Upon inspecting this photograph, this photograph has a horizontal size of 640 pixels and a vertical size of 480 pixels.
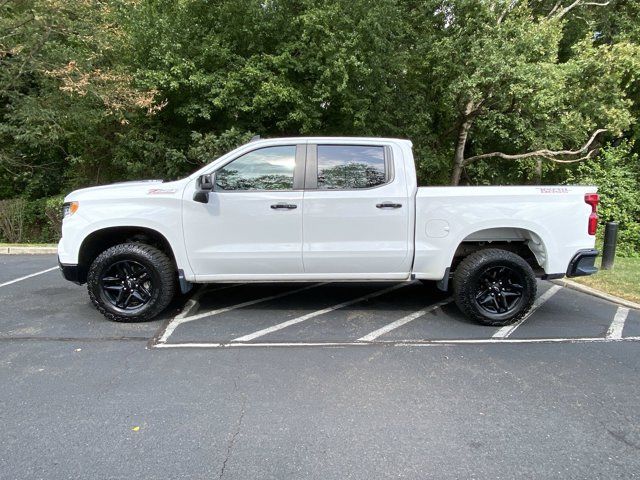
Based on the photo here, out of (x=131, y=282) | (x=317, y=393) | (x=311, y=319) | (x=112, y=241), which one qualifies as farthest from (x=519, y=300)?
(x=112, y=241)

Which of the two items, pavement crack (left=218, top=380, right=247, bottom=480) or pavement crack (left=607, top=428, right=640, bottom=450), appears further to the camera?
pavement crack (left=607, top=428, right=640, bottom=450)

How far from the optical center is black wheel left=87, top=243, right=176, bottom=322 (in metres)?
4.88

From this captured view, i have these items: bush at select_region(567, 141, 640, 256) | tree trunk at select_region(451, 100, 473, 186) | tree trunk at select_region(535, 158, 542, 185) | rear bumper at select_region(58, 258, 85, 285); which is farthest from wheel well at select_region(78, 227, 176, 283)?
tree trunk at select_region(535, 158, 542, 185)

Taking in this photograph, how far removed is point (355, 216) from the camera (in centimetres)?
483

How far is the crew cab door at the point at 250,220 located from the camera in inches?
189

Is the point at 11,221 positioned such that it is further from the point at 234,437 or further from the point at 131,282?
the point at 234,437

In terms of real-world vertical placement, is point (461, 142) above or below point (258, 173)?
above

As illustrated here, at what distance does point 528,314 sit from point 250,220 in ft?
11.3

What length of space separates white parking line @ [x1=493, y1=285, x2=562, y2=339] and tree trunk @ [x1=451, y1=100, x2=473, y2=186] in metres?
9.20

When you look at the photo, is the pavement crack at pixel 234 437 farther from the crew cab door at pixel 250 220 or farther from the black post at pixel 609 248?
the black post at pixel 609 248

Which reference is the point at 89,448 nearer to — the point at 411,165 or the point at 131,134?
the point at 411,165

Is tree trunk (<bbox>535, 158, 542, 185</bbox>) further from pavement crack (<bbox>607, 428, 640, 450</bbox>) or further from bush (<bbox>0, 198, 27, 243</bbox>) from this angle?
bush (<bbox>0, 198, 27, 243</bbox>)

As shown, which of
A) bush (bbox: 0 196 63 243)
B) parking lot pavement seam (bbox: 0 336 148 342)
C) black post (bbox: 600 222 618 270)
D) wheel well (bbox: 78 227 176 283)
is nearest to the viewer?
parking lot pavement seam (bbox: 0 336 148 342)

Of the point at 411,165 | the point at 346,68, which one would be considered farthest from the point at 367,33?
the point at 411,165
